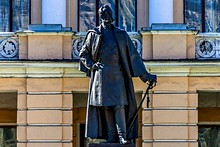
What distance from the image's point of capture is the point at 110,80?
1302 centimetres

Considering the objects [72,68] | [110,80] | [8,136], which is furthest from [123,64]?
[8,136]

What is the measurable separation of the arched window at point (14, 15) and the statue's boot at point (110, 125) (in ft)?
29.5

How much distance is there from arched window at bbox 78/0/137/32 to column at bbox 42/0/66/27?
0.98 m

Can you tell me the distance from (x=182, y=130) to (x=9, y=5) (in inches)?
220

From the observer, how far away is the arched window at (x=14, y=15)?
21672 millimetres

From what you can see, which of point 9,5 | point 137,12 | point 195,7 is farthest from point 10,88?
point 195,7

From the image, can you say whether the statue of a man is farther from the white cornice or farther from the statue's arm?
the white cornice

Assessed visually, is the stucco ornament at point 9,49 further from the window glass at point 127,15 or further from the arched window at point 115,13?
the window glass at point 127,15

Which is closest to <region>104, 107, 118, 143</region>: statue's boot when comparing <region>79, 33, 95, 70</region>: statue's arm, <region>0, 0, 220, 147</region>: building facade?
<region>79, 33, 95, 70</region>: statue's arm

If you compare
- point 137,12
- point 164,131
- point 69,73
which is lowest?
point 164,131

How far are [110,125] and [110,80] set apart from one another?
692mm

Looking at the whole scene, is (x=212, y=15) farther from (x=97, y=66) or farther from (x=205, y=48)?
(x=97, y=66)

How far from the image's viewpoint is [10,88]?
20547 millimetres

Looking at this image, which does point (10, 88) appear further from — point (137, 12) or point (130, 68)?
point (130, 68)
